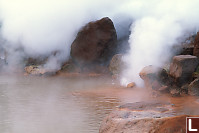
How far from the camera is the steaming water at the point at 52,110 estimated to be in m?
6.02

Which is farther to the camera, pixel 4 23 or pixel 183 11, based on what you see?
pixel 4 23

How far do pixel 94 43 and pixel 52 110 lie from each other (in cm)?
881

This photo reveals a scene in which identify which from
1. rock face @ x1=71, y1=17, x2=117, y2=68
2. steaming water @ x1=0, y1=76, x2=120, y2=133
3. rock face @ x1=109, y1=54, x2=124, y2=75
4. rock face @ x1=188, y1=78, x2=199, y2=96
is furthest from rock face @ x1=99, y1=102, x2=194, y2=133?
rock face @ x1=71, y1=17, x2=117, y2=68

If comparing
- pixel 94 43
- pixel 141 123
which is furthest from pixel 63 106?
pixel 94 43

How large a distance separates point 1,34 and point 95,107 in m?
14.5

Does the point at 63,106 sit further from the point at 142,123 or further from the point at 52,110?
the point at 142,123

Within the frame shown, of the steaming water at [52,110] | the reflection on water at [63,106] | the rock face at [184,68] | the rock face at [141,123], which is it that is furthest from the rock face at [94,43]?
the rock face at [141,123]

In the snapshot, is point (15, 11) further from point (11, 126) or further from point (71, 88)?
point (11, 126)

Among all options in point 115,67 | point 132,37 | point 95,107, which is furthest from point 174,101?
point 115,67

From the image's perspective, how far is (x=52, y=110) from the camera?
7488mm

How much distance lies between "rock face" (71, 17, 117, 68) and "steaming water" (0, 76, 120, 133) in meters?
5.23

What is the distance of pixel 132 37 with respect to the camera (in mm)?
12820

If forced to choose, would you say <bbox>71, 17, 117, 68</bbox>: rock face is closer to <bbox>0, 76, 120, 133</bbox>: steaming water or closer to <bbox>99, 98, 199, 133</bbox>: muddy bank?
<bbox>0, 76, 120, 133</bbox>: steaming water

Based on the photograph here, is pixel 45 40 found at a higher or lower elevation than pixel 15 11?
lower
